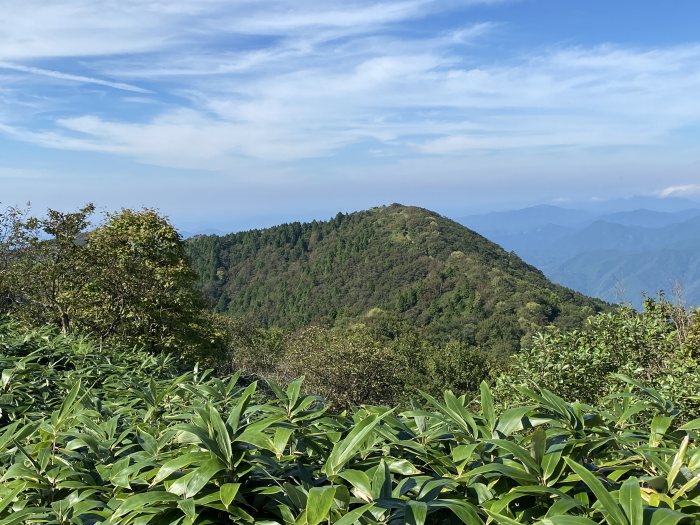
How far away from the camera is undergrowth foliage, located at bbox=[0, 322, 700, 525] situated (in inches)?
52.7

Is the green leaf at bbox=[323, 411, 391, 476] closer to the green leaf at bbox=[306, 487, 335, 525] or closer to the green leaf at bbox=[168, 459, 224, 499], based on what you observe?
the green leaf at bbox=[306, 487, 335, 525]

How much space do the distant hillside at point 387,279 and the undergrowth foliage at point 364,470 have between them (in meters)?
60.7

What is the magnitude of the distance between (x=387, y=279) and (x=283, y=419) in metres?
87.4

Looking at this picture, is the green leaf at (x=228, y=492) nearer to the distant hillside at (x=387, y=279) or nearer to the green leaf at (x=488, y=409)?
the green leaf at (x=488, y=409)

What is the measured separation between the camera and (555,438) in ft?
5.52

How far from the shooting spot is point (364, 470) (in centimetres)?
167

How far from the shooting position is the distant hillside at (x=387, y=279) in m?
69.4

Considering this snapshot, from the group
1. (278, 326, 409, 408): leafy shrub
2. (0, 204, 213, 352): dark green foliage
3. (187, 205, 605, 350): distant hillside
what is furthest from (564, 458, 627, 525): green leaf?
(187, 205, 605, 350): distant hillside

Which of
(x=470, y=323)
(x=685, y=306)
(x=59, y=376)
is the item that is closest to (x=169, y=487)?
(x=59, y=376)

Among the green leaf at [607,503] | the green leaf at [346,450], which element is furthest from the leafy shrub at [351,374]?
the green leaf at [607,503]

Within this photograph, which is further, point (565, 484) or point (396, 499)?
point (565, 484)

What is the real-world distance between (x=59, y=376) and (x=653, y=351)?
1048 cm

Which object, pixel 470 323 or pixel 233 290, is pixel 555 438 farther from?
pixel 233 290

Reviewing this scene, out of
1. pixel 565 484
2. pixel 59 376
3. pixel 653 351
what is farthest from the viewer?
pixel 653 351
